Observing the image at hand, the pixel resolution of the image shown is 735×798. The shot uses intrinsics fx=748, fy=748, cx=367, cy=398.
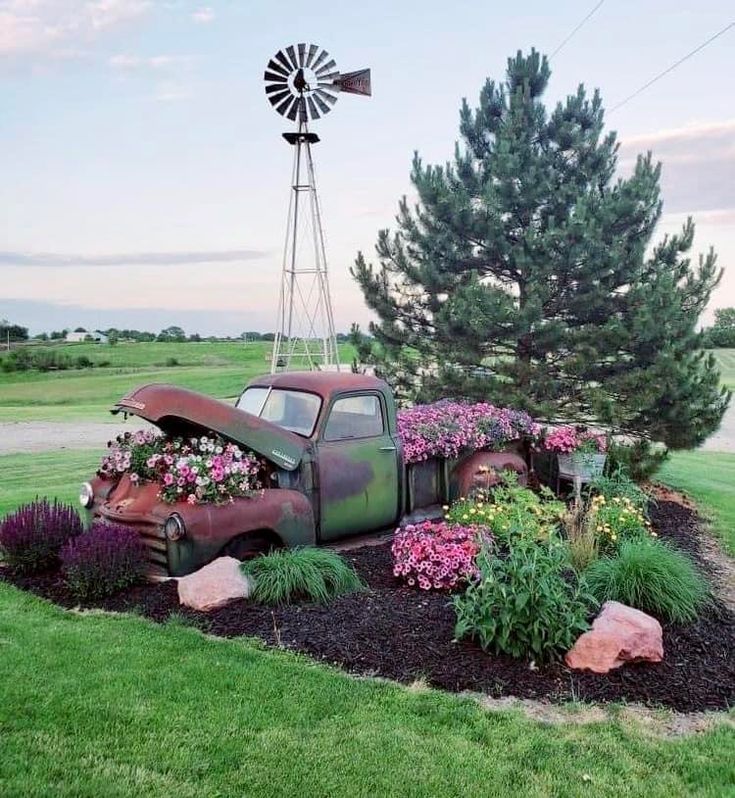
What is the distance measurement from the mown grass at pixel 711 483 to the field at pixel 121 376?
763 inches

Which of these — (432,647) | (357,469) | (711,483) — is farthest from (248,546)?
(711,483)

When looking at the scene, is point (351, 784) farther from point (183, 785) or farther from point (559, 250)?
point (559, 250)

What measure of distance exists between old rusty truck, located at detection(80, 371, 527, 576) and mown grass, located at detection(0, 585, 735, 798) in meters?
1.47

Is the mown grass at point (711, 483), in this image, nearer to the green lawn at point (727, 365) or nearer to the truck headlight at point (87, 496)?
the truck headlight at point (87, 496)

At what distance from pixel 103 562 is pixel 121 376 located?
35.9 meters

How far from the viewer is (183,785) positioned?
322cm

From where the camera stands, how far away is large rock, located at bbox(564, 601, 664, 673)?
460cm

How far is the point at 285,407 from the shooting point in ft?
24.6

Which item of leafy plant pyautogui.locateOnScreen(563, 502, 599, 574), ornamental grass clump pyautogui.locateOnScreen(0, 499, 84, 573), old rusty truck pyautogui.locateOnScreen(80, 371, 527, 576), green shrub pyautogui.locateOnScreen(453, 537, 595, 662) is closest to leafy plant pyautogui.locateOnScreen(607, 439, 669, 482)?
old rusty truck pyautogui.locateOnScreen(80, 371, 527, 576)

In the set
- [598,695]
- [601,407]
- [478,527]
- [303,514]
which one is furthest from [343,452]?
[601,407]

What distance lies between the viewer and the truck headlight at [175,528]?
5.88 meters

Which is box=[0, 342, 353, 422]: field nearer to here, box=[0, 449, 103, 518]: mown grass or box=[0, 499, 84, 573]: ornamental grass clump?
box=[0, 449, 103, 518]: mown grass

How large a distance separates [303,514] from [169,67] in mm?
7579

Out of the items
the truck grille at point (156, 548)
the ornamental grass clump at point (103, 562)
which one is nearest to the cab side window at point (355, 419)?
the truck grille at point (156, 548)
